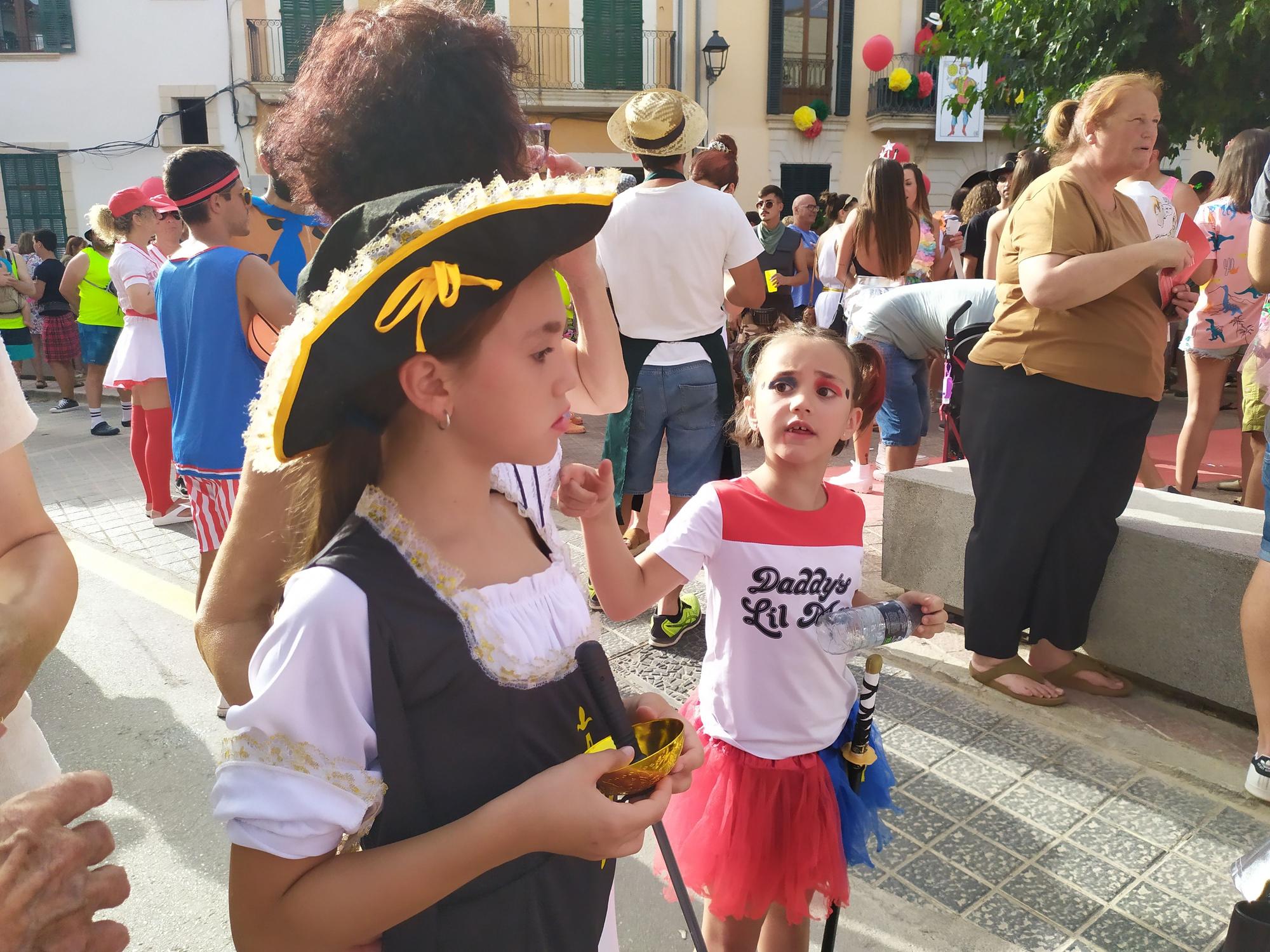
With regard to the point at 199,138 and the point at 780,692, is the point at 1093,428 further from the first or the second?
the point at 199,138

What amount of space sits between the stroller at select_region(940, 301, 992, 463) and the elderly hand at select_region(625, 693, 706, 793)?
9.58 ft

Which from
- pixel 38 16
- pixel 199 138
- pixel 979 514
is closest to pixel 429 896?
pixel 979 514

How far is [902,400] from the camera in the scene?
489cm

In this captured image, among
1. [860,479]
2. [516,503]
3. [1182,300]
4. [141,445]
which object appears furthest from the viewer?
[860,479]

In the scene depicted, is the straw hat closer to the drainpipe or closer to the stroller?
the stroller

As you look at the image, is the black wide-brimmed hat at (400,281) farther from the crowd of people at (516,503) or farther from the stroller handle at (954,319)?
the stroller handle at (954,319)

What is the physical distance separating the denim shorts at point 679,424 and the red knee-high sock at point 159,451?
3.15m

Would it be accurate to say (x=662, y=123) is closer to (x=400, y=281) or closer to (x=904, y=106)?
(x=400, y=281)

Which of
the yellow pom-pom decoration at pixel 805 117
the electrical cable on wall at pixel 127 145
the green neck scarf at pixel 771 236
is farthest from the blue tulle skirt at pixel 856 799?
the electrical cable on wall at pixel 127 145

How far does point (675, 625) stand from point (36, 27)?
69.6ft

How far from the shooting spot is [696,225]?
3.66 meters

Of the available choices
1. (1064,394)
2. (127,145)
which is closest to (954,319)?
(1064,394)

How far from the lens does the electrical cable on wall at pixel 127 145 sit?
1853 cm

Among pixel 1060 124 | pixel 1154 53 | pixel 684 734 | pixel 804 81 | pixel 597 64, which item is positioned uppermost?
pixel 597 64
